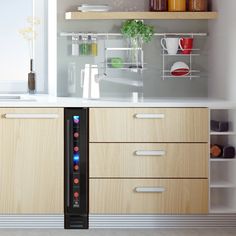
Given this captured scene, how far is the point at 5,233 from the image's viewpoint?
462 cm

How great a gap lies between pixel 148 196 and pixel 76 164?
1.58 ft

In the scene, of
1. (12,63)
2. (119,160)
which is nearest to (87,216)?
(119,160)

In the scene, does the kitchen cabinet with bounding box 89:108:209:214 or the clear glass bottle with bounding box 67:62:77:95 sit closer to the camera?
the kitchen cabinet with bounding box 89:108:209:214

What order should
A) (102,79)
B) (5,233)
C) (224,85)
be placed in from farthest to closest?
(102,79)
(224,85)
(5,233)

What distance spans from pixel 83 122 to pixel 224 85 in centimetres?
98

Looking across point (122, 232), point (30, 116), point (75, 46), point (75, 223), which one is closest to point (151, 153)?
point (122, 232)

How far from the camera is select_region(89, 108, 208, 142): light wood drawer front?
463cm

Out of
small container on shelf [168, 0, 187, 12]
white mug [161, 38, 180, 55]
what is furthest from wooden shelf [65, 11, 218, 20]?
white mug [161, 38, 180, 55]

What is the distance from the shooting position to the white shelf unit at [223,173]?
15.5ft

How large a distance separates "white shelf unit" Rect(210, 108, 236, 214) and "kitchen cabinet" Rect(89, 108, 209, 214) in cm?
12

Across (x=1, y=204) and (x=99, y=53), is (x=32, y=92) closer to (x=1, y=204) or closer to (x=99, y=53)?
(x=99, y=53)

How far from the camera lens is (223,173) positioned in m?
4.91

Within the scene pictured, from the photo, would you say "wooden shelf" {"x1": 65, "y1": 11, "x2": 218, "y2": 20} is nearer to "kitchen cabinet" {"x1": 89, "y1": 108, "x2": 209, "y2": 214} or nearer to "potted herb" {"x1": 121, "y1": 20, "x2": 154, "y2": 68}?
"potted herb" {"x1": 121, "y1": 20, "x2": 154, "y2": 68}

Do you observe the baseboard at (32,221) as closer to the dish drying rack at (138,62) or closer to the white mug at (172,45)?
the dish drying rack at (138,62)
